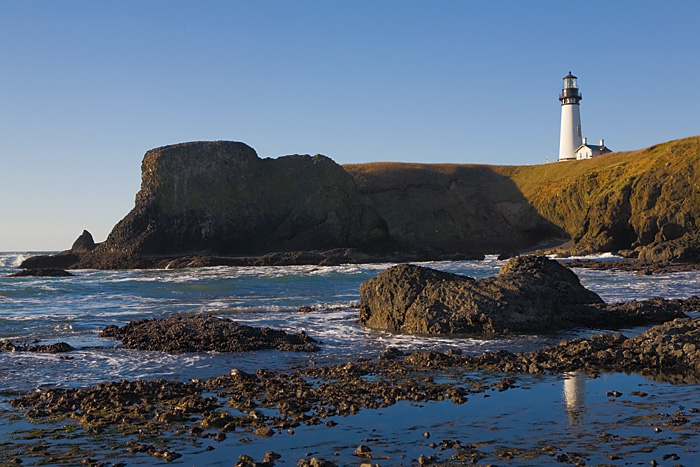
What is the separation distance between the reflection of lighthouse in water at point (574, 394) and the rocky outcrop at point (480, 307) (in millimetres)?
4313

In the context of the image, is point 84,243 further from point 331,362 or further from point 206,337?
point 331,362

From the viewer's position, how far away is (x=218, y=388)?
8.95 meters

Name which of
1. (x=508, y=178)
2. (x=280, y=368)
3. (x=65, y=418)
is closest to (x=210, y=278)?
(x=280, y=368)

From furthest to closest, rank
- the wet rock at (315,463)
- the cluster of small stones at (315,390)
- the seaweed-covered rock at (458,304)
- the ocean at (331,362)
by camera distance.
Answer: the seaweed-covered rock at (458,304), the cluster of small stones at (315,390), the ocean at (331,362), the wet rock at (315,463)

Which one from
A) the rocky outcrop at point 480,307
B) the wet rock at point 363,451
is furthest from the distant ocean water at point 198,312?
the wet rock at point 363,451

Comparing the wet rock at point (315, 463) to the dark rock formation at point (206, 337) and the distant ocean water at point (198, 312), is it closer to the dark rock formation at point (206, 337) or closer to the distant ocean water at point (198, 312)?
the distant ocean water at point (198, 312)

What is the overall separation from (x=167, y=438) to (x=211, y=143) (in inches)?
2303

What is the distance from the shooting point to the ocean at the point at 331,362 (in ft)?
20.5

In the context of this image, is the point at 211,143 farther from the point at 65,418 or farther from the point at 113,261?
the point at 65,418

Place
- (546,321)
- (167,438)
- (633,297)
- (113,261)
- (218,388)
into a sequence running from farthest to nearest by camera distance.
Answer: (113,261) → (633,297) → (546,321) → (218,388) → (167,438)

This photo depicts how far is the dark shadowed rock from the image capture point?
63031 mm

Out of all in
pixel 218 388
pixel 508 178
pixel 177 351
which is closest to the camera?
pixel 218 388

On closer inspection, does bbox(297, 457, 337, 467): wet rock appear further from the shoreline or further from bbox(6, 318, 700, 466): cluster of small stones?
the shoreline

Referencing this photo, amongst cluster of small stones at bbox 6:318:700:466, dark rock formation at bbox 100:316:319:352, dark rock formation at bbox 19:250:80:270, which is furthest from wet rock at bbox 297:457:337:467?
dark rock formation at bbox 19:250:80:270
